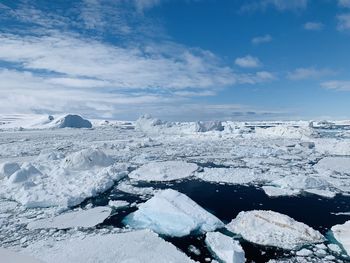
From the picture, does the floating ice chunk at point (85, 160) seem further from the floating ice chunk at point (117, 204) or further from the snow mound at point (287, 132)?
the snow mound at point (287, 132)

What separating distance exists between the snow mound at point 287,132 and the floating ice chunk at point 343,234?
23.0m

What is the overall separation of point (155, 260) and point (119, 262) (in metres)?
0.55

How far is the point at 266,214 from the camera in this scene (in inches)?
256

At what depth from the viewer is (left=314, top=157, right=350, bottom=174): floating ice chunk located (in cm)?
1230

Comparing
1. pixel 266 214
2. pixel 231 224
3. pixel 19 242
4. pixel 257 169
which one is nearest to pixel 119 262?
pixel 19 242

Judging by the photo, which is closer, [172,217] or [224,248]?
[224,248]

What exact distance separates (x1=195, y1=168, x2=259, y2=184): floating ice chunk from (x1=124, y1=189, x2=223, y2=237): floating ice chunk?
13.5ft

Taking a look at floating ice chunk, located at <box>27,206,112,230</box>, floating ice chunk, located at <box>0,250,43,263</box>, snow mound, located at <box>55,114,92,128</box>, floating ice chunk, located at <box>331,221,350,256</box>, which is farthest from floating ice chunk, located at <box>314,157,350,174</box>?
snow mound, located at <box>55,114,92,128</box>

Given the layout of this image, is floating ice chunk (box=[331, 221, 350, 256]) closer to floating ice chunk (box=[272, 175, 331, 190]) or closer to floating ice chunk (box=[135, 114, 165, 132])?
floating ice chunk (box=[272, 175, 331, 190])

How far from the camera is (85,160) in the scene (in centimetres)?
1214

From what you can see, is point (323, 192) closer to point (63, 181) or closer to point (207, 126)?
point (63, 181)

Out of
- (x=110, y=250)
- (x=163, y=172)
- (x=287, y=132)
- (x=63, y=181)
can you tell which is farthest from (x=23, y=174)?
(x=287, y=132)

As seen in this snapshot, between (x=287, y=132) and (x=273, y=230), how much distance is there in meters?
26.2

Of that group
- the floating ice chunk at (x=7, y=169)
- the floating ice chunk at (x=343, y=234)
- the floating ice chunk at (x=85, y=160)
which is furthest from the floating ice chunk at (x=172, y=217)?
the floating ice chunk at (x=7, y=169)
